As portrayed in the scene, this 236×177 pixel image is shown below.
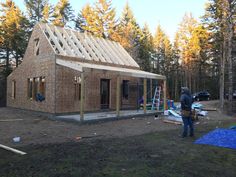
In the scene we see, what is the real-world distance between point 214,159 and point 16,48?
26.7 metres

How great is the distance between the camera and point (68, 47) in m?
13.4

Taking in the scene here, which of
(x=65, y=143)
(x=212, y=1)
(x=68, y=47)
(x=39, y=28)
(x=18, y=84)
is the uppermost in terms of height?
(x=212, y=1)

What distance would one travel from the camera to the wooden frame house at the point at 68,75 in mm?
12242

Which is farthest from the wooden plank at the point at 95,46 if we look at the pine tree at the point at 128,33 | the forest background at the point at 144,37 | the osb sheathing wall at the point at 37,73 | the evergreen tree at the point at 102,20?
the evergreen tree at the point at 102,20

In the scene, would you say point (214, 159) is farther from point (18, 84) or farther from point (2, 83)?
point (2, 83)

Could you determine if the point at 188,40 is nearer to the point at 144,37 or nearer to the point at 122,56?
the point at 144,37

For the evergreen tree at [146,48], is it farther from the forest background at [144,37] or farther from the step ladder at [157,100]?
the step ladder at [157,100]

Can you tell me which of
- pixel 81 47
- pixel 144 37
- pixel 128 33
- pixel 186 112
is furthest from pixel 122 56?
pixel 144 37

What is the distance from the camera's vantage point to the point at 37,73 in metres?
13.9

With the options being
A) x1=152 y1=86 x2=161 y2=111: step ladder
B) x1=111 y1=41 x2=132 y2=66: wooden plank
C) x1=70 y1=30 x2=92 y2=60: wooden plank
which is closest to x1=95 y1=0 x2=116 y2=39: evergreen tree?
x1=111 y1=41 x2=132 y2=66: wooden plank

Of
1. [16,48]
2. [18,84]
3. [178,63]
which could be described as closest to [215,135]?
[18,84]

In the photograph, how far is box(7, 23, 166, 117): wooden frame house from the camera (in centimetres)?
1224

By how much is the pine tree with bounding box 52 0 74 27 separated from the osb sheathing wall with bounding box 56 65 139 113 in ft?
60.6

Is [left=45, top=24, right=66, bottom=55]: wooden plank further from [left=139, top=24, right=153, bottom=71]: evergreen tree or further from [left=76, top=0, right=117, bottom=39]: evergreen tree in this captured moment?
[left=139, top=24, right=153, bottom=71]: evergreen tree
